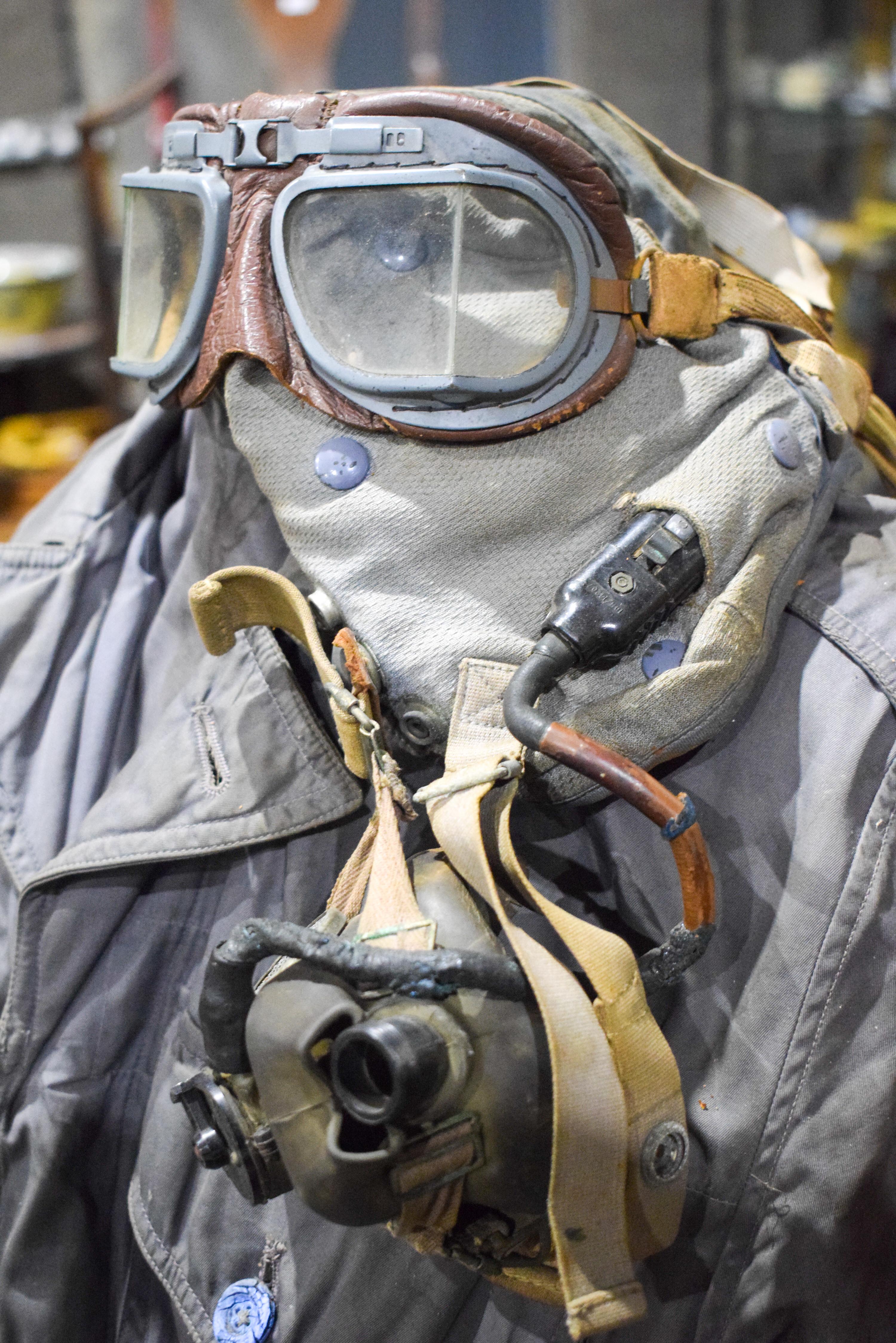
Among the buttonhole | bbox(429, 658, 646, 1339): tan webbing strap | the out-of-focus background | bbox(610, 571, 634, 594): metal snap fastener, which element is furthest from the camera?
the out-of-focus background

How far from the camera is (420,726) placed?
29.0 inches

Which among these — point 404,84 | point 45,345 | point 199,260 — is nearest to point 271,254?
point 199,260

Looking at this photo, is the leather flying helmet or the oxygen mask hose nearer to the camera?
the oxygen mask hose

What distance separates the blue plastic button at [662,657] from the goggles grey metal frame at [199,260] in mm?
399

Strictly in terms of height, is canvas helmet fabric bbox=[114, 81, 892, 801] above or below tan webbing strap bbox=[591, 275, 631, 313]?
below

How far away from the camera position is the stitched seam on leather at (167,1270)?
0.76m

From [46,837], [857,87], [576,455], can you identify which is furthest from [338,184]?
[857,87]

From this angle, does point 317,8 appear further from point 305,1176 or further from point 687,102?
point 305,1176

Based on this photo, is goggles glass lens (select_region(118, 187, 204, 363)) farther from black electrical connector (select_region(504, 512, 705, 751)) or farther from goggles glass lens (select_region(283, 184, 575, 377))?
black electrical connector (select_region(504, 512, 705, 751))

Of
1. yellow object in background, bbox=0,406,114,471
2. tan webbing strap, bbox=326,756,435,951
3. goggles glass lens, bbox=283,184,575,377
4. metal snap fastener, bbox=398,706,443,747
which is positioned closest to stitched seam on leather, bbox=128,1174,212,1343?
tan webbing strap, bbox=326,756,435,951

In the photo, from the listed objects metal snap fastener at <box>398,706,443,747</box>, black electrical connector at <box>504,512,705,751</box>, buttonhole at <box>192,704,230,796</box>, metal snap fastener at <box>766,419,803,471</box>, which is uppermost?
metal snap fastener at <box>766,419,803,471</box>

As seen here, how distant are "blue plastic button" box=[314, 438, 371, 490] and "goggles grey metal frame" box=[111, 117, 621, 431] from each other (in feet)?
0.10

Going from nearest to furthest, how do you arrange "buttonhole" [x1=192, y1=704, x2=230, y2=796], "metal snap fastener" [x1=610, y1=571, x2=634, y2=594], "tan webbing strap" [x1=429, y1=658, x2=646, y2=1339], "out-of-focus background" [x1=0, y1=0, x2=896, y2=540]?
"tan webbing strap" [x1=429, y1=658, x2=646, y2=1339] → "metal snap fastener" [x1=610, y1=571, x2=634, y2=594] → "buttonhole" [x1=192, y1=704, x2=230, y2=796] → "out-of-focus background" [x1=0, y1=0, x2=896, y2=540]

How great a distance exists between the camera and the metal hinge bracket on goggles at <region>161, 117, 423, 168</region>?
0.74 m
